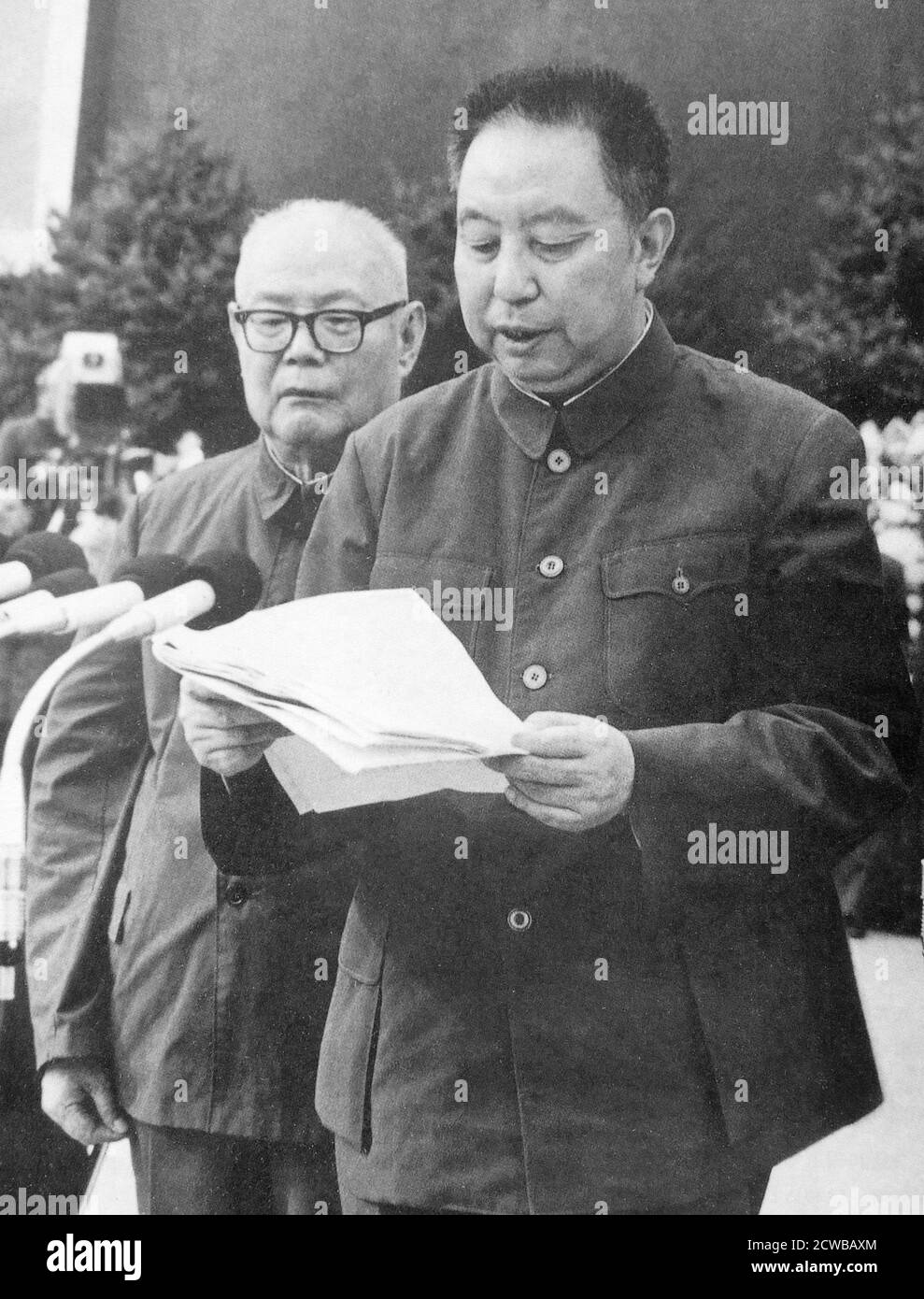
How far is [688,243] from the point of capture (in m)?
2.25

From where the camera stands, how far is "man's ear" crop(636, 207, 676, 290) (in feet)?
7.22

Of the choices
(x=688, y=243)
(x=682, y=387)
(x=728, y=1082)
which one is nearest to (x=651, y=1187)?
(x=728, y=1082)

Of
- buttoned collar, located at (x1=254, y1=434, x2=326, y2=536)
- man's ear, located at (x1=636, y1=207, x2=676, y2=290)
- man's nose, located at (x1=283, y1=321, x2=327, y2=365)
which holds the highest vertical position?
man's ear, located at (x1=636, y1=207, x2=676, y2=290)

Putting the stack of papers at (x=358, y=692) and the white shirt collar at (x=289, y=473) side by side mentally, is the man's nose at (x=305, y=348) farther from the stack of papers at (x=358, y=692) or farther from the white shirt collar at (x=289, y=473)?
the stack of papers at (x=358, y=692)

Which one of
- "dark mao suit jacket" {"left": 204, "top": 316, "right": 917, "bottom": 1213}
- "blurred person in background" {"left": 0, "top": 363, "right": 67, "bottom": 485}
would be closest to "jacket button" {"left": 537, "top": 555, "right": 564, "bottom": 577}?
"dark mao suit jacket" {"left": 204, "top": 316, "right": 917, "bottom": 1213}

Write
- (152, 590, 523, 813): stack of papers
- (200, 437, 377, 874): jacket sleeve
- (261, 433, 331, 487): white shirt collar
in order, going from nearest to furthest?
(152, 590, 523, 813): stack of papers → (200, 437, 377, 874): jacket sleeve → (261, 433, 331, 487): white shirt collar

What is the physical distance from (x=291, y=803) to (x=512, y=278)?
0.85 metres

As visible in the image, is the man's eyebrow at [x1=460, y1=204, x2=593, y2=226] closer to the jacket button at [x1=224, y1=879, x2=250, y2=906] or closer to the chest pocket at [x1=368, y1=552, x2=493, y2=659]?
the chest pocket at [x1=368, y1=552, x2=493, y2=659]

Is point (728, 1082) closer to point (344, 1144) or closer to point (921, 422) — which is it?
point (344, 1144)

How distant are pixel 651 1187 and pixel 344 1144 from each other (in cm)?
45

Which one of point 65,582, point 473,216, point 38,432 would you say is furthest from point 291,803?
point 473,216

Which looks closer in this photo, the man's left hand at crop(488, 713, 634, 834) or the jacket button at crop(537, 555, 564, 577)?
the man's left hand at crop(488, 713, 634, 834)

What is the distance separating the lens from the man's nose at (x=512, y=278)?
217 cm

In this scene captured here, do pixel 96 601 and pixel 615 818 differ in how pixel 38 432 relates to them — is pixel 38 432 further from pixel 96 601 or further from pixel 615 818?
pixel 615 818
